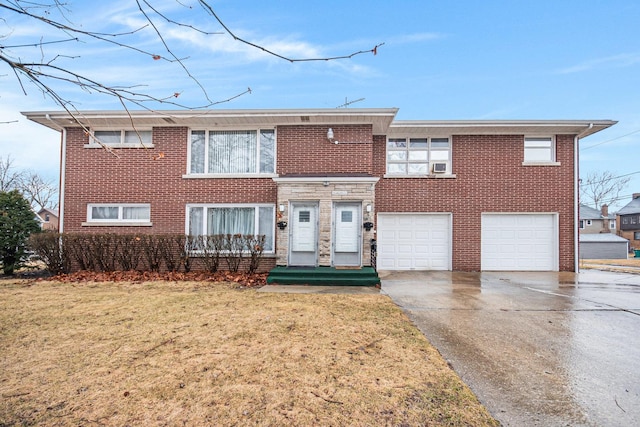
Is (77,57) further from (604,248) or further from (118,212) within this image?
(604,248)

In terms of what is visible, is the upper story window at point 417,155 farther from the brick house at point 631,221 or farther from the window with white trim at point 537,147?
the brick house at point 631,221

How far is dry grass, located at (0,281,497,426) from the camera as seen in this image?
2.30 metres

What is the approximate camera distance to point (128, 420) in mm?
2217

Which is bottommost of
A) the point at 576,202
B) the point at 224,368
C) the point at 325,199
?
the point at 224,368

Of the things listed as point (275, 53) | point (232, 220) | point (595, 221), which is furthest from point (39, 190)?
point (595, 221)

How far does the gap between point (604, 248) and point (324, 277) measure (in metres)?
30.0

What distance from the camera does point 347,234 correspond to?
29.4 feet

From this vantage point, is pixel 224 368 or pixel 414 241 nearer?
pixel 224 368

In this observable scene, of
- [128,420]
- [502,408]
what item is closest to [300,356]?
[128,420]

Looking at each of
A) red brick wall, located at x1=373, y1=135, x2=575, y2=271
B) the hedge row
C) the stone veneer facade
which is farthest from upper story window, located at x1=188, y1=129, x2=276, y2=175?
red brick wall, located at x1=373, y1=135, x2=575, y2=271

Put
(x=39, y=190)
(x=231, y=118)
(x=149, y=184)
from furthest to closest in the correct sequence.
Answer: (x=39, y=190), (x=149, y=184), (x=231, y=118)

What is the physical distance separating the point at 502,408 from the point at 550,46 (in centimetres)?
1257

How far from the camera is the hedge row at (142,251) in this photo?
8930 millimetres

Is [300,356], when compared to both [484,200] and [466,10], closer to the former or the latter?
[466,10]
